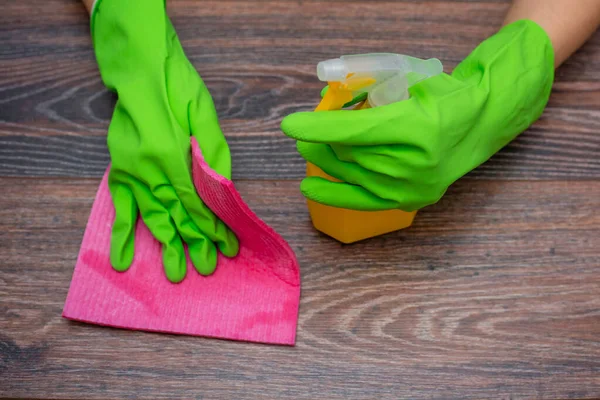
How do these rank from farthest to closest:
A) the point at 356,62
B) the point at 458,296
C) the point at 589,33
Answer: the point at 589,33
the point at 458,296
the point at 356,62

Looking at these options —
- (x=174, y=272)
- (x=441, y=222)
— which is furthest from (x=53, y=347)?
(x=441, y=222)

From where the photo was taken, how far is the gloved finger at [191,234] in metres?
0.57

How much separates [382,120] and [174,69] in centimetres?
25

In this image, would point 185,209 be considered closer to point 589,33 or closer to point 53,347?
point 53,347

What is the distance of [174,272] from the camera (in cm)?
58

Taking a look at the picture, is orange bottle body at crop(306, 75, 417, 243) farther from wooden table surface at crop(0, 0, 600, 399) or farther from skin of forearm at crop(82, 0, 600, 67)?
skin of forearm at crop(82, 0, 600, 67)

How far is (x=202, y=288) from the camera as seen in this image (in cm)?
59

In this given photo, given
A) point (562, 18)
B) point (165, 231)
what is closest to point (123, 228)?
point (165, 231)

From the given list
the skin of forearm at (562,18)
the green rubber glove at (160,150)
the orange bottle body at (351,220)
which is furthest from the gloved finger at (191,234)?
the skin of forearm at (562,18)

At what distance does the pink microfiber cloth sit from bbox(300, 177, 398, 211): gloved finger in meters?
0.06

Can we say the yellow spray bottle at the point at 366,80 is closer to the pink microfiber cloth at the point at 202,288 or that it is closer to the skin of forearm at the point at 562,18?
the pink microfiber cloth at the point at 202,288

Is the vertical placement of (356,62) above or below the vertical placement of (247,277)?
above

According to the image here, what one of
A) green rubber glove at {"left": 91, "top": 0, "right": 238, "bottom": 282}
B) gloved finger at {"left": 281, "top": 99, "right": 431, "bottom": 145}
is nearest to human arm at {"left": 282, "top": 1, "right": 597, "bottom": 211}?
gloved finger at {"left": 281, "top": 99, "right": 431, "bottom": 145}

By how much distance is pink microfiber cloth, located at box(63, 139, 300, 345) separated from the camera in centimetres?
56
